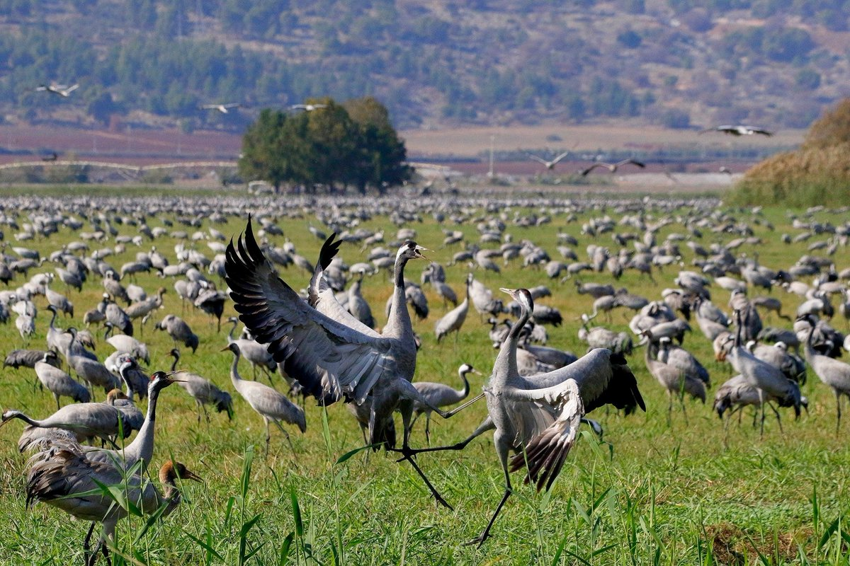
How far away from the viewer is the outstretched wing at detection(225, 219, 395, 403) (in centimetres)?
654

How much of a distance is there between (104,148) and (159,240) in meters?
134

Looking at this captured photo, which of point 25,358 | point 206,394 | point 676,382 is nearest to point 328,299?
point 206,394

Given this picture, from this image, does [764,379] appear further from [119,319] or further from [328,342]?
[119,319]

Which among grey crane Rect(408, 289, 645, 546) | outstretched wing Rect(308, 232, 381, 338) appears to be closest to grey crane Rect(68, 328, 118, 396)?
outstretched wing Rect(308, 232, 381, 338)

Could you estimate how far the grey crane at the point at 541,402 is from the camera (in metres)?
5.42

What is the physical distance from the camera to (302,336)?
683 cm

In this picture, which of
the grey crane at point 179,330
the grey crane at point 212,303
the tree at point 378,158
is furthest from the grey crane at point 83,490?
the tree at point 378,158

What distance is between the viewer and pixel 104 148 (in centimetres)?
16312

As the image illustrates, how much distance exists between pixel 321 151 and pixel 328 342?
69467 millimetres

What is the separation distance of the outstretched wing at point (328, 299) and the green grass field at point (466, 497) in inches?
34.3

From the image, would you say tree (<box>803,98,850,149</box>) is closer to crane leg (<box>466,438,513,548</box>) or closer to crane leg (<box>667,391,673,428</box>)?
crane leg (<box>667,391,673,428</box>)

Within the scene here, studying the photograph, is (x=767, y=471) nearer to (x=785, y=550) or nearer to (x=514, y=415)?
(x=785, y=550)

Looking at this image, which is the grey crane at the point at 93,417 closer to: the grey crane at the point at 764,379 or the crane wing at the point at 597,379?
the crane wing at the point at 597,379

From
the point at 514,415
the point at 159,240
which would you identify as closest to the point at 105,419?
the point at 514,415
